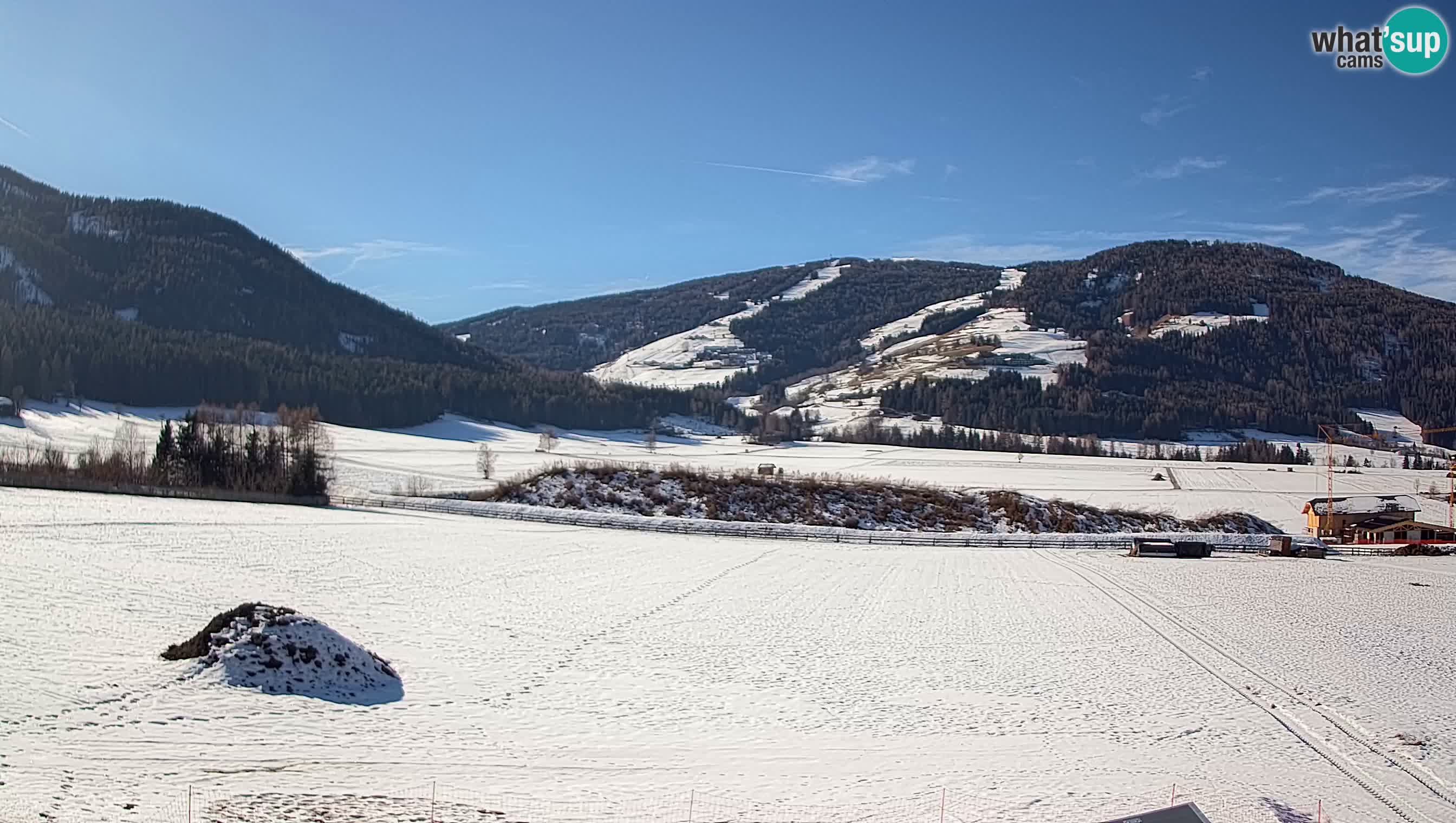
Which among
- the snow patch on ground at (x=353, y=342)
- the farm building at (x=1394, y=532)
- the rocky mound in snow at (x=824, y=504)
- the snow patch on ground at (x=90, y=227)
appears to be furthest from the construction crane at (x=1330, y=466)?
the snow patch on ground at (x=90, y=227)

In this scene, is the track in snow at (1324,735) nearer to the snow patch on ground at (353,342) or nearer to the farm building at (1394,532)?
the farm building at (1394,532)

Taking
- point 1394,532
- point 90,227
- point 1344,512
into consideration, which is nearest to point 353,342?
point 90,227

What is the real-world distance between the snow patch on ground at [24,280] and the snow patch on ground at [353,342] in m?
50.0

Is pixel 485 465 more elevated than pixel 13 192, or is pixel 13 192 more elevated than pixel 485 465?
pixel 13 192

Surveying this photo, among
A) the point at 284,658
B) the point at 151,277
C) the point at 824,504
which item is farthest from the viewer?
the point at 151,277

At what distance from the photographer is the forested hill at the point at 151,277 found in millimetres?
164375

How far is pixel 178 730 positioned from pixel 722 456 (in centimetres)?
10056

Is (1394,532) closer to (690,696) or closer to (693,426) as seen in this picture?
(690,696)

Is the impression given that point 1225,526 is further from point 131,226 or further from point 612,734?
point 131,226

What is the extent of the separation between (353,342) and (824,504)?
15952 centimetres

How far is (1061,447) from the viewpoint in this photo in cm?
12938

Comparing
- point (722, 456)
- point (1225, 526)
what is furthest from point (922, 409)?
point (1225, 526)

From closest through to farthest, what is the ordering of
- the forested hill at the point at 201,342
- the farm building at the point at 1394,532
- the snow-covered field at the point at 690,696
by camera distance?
the snow-covered field at the point at 690,696 → the farm building at the point at 1394,532 → the forested hill at the point at 201,342

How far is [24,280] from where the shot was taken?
6270 inches
